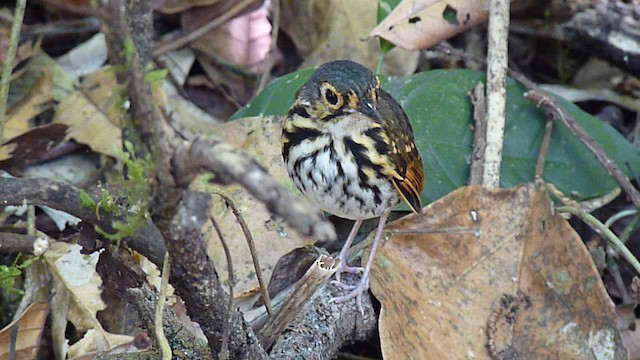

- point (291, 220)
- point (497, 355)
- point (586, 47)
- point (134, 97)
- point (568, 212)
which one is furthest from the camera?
point (586, 47)

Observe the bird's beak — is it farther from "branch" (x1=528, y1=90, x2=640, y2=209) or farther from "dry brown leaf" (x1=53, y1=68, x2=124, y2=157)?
"dry brown leaf" (x1=53, y1=68, x2=124, y2=157)

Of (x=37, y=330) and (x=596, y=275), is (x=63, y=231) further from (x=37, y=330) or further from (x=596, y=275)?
(x=596, y=275)

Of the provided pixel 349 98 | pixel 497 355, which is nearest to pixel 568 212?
pixel 497 355

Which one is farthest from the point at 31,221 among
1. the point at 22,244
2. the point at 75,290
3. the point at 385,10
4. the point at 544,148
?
the point at 544,148

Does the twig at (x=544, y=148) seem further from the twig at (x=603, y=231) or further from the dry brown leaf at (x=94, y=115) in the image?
the dry brown leaf at (x=94, y=115)

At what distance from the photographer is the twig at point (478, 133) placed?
358cm

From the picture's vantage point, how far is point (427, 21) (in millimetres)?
3881

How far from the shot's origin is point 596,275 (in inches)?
Result: 117

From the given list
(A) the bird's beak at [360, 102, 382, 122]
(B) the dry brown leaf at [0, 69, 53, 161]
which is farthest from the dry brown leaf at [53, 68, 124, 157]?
(A) the bird's beak at [360, 102, 382, 122]

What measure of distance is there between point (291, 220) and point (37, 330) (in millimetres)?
1919

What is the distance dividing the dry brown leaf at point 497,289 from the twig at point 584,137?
0.68 meters

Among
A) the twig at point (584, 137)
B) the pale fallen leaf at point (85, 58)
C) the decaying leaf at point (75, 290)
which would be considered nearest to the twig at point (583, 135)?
the twig at point (584, 137)

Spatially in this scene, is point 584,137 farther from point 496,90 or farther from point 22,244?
point 22,244

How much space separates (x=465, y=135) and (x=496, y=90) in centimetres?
22
